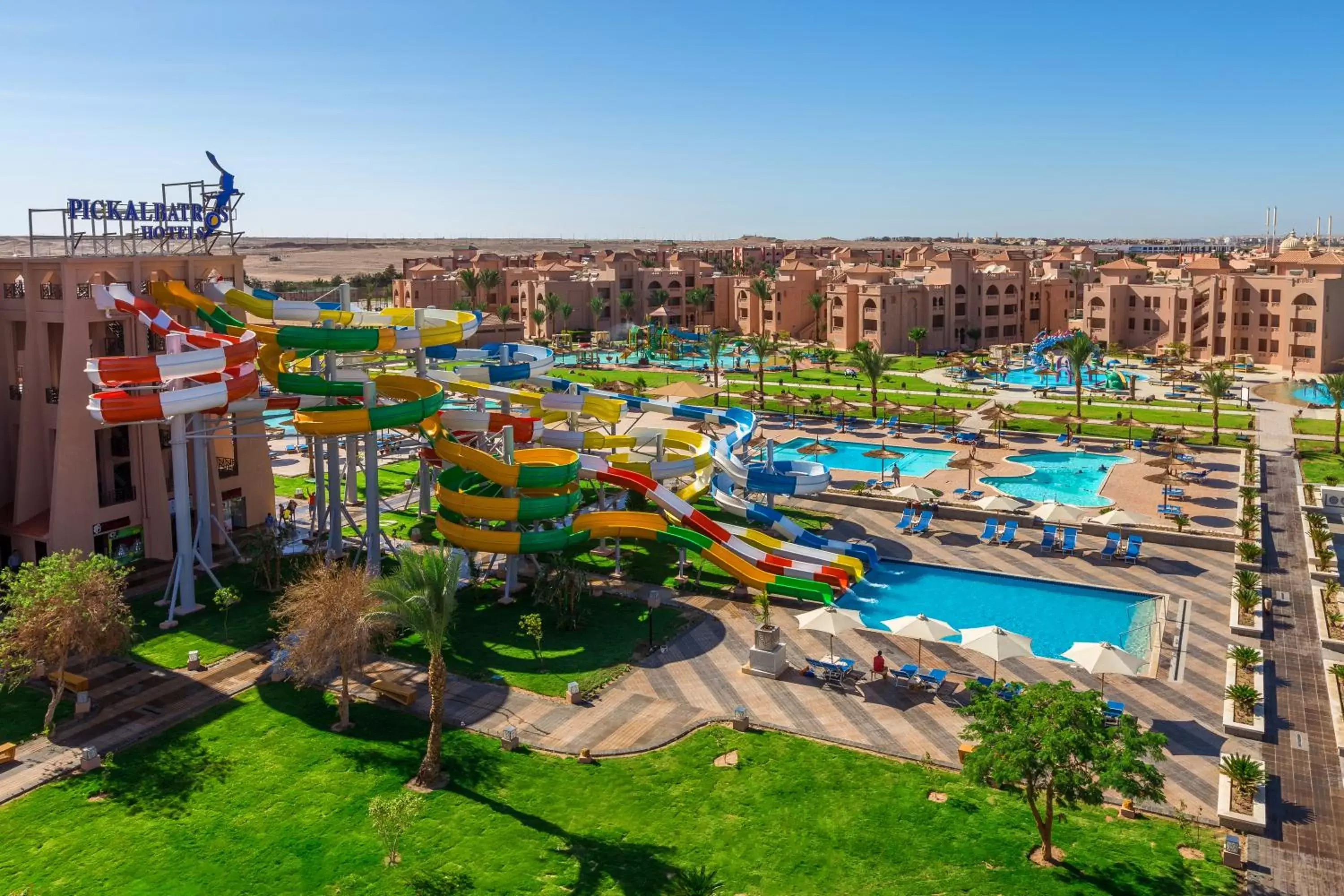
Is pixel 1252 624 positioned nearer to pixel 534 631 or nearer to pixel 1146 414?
pixel 534 631

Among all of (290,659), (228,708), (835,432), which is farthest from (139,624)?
(835,432)

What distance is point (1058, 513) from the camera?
41281 millimetres

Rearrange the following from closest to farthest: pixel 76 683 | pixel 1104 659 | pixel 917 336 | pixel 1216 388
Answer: pixel 1104 659 → pixel 76 683 → pixel 1216 388 → pixel 917 336

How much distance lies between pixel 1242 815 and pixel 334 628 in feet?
66.5

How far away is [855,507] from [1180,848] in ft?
89.8

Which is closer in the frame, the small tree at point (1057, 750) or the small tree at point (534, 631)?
the small tree at point (1057, 750)

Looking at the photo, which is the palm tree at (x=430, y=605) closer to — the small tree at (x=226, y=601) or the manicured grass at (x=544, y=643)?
the manicured grass at (x=544, y=643)

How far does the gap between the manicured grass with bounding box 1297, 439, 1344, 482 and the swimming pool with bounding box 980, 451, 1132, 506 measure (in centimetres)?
839

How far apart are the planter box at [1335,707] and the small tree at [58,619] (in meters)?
29.8

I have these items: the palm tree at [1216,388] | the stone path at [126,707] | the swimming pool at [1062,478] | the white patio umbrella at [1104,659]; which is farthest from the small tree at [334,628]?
the palm tree at [1216,388]

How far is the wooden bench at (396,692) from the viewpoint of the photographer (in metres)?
27.6

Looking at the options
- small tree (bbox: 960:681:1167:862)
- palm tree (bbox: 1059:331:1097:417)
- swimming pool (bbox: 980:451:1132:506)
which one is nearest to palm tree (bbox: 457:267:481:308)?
palm tree (bbox: 1059:331:1097:417)

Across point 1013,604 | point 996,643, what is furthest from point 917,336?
point 996,643

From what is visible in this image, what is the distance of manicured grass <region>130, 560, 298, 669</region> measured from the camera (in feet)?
102
